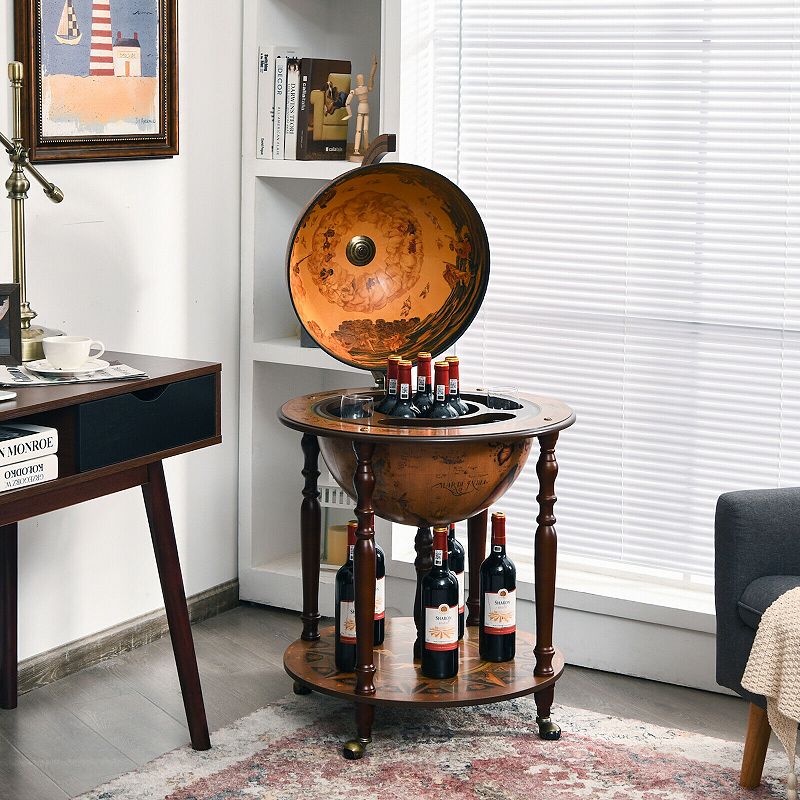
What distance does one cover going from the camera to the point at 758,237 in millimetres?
3107

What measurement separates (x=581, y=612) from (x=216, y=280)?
54.6 inches

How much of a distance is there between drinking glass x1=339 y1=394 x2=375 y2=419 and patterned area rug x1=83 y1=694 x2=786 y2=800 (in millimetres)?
730

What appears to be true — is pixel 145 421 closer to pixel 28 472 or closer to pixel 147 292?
pixel 28 472

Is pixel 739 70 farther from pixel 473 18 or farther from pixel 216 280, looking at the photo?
pixel 216 280

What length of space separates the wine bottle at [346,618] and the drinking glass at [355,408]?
0.25m

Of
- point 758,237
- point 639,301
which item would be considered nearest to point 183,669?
point 639,301

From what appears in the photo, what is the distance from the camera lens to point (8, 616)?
9.61ft

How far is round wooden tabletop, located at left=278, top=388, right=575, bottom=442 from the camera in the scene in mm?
2582

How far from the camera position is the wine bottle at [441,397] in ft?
9.14

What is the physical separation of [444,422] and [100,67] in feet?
4.05

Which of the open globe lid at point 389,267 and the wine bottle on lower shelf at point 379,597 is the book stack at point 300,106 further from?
the wine bottle on lower shelf at point 379,597

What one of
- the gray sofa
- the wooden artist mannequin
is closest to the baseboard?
the wooden artist mannequin

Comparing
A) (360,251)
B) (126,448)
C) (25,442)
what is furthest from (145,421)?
(360,251)

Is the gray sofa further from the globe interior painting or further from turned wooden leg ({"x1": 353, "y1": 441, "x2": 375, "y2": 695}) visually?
the globe interior painting
